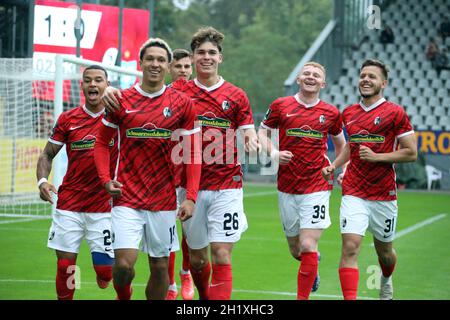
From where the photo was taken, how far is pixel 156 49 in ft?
22.8

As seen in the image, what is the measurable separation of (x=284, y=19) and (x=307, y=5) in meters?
2.10

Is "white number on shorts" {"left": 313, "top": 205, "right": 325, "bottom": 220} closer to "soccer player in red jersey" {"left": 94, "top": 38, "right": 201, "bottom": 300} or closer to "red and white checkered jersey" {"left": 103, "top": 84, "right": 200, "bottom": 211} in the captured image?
"soccer player in red jersey" {"left": 94, "top": 38, "right": 201, "bottom": 300}

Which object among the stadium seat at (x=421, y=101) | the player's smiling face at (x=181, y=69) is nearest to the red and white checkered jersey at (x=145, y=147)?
the player's smiling face at (x=181, y=69)

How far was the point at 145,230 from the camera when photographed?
6.95 metres

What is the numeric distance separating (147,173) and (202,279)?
1.68 metres

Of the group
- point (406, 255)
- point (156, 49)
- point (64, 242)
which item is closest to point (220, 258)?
point (64, 242)

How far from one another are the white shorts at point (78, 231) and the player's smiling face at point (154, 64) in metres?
1.57

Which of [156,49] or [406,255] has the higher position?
[156,49]

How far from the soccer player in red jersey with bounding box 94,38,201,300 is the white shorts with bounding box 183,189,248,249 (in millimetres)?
810

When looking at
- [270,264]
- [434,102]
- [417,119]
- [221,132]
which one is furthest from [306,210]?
[434,102]

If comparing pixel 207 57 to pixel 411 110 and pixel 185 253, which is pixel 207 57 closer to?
pixel 185 253
